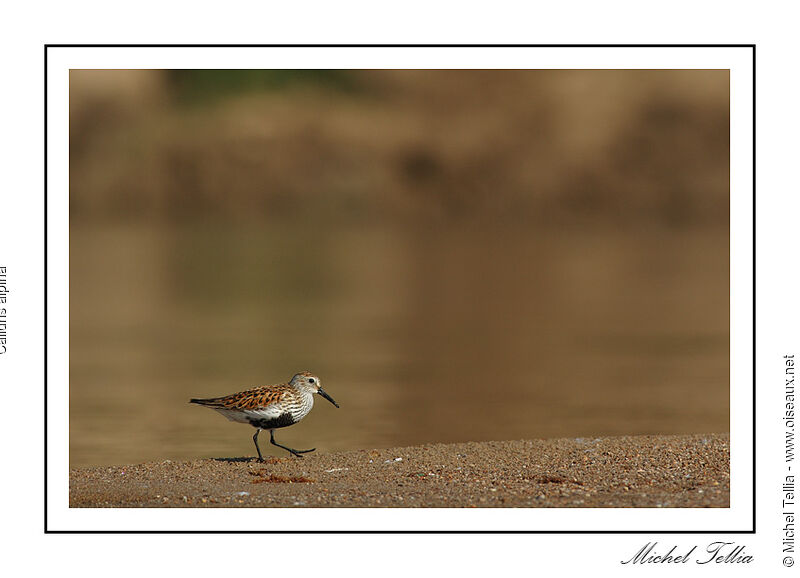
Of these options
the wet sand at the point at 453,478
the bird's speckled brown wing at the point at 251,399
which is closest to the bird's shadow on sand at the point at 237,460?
the wet sand at the point at 453,478

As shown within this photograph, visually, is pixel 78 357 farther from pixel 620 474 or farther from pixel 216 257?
pixel 216 257

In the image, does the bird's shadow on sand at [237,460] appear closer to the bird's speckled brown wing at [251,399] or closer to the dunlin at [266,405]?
the dunlin at [266,405]

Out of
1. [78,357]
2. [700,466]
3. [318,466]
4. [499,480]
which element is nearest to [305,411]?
[318,466]

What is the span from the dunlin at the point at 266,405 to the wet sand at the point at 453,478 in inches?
12.9

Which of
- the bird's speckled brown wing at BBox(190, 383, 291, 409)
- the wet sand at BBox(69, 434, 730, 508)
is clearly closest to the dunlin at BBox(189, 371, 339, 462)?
the bird's speckled brown wing at BBox(190, 383, 291, 409)

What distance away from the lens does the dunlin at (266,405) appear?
7445 millimetres

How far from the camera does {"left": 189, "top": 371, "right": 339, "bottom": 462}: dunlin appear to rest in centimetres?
→ 745

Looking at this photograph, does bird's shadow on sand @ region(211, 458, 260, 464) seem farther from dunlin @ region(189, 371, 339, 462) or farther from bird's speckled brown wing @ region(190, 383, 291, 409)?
bird's speckled brown wing @ region(190, 383, 291, 409)

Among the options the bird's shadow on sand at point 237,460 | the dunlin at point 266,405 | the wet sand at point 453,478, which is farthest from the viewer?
the bird's shadow on sand at point 237,460

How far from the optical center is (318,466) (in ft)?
24.4

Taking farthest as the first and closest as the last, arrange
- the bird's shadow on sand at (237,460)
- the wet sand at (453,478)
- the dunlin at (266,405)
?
the bird's shadow on sand at (237,460) < the dunlin at (266,405) < the wet sand at (453,478)
